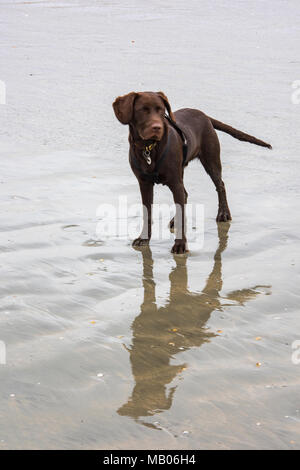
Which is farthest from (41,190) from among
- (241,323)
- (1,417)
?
(1,417)

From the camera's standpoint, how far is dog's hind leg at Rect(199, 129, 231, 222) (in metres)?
6.12

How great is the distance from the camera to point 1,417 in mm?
3186

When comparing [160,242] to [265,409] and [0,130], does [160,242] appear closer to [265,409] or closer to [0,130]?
[265,409]

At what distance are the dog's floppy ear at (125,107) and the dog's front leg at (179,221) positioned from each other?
66cm

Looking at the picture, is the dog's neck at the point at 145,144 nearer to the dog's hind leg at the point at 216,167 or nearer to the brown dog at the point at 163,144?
the brown dog at the point at 163,144

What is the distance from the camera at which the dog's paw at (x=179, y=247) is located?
5.40 metres

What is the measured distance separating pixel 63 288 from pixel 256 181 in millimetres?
3040

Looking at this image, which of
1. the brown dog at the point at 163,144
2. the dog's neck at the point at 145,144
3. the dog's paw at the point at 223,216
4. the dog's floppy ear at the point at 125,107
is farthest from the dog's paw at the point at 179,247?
the dog's floppy ear at the point at 125,107

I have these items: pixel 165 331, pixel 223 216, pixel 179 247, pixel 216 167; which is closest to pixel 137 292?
pixel 165 331

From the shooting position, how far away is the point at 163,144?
538 centimetres

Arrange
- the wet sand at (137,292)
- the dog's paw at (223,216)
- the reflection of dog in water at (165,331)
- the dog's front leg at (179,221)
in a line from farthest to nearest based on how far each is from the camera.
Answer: the dog's paw at (223,216) < the dog's front leg at (179,221) < the reflection of dog in water at (165,331) < the wet sand at (137,292)

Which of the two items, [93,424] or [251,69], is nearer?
[93,424]

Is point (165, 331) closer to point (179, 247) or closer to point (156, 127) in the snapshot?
point (179, 247)

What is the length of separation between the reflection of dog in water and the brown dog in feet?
1.61
